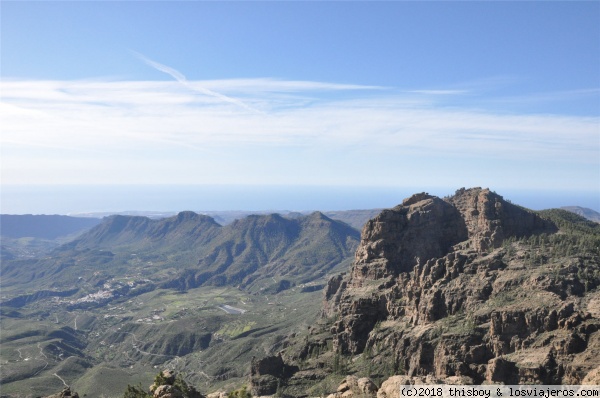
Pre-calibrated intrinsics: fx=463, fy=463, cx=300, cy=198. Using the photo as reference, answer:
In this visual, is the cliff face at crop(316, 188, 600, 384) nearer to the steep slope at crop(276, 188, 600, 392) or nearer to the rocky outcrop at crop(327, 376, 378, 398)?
the steep slope at crop(276, 188, 600, 392)

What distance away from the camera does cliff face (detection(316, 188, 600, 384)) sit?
374 feet

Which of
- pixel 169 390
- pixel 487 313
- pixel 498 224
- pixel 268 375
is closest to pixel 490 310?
pixel 487 313

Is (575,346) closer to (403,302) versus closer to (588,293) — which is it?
(588,293)

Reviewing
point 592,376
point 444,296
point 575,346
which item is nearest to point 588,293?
point 575,346

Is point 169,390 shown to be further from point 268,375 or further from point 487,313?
point 487,313

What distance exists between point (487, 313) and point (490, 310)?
151 centimetres

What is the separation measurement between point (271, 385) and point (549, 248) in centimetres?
10670

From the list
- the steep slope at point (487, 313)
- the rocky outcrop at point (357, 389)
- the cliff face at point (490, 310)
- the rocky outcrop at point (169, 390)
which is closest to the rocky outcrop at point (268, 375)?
the steep slope at point (487, 313)

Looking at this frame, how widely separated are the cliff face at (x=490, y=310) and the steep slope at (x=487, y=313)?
0.29m

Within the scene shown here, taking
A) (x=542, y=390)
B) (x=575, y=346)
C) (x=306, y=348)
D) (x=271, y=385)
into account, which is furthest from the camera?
(x=306, y=348)

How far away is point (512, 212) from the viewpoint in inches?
7544

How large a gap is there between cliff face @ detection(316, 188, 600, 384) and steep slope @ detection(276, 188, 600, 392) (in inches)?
11.5

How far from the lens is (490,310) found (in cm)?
13962

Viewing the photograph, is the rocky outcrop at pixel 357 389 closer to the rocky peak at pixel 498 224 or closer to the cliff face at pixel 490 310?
the cliff face at pixel 490 310
